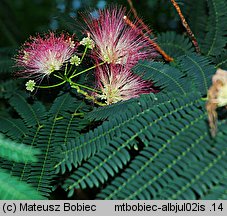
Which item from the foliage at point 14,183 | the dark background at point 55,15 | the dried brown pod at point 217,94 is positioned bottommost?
the foliage at point 14,183

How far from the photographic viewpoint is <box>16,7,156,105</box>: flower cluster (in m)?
1.59

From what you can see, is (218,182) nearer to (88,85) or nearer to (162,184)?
(162,184)

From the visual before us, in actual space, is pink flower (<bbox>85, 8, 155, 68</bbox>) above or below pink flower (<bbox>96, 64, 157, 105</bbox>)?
above

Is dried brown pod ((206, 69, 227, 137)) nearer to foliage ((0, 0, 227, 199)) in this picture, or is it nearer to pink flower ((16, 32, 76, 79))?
foliage ((0, 0, 227, 199))

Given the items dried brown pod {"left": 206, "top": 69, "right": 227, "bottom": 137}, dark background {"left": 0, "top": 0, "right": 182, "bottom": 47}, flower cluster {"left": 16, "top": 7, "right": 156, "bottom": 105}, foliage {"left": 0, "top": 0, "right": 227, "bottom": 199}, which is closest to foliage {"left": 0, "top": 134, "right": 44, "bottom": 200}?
foliage {"left": 0, "top": 0, "right": 227, "bottom": 199}

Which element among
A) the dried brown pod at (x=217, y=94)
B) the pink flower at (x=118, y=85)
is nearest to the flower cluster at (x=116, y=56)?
the pink flower at (x=118, y=85)

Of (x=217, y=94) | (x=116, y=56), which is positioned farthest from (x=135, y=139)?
(x=116, y=56)

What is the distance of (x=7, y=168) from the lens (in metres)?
1.46

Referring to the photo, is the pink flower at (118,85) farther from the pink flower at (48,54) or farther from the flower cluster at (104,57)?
the pink flower at (48,54)

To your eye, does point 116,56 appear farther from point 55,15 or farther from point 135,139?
point 55,15

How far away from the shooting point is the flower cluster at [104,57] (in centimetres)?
159

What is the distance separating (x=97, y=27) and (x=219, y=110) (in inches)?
24.0

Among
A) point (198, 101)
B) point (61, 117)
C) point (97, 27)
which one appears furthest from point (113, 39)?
point (198, 101)

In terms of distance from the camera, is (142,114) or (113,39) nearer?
(142,114)
